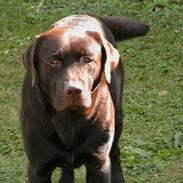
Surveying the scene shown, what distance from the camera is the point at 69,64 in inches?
159

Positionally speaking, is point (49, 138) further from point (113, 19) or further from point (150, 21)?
point (150, 21)

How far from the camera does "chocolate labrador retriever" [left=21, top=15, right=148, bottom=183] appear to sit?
13.3 feet

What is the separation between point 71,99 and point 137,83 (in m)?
3.25

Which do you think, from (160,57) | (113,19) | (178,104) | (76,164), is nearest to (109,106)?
(76,164)

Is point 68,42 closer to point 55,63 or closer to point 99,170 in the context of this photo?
point 55,63

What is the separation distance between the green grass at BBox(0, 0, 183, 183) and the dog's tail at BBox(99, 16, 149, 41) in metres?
0.93

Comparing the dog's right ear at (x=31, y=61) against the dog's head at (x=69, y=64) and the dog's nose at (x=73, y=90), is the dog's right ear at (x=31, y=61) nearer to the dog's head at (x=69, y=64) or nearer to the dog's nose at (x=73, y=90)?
the dog's head at (x=69, y=64)

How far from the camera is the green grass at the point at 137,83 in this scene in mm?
5738

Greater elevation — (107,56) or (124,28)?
(107,56)

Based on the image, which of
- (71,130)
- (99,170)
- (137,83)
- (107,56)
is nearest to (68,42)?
(107,56)

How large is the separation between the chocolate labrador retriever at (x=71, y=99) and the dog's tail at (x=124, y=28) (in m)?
0.39

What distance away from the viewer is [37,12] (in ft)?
30.6

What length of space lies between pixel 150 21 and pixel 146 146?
3.05 m

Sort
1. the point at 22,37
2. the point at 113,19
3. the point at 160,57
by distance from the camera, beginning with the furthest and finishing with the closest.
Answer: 1. the point at 22,37
2. the point at 160,57
3. the point at 113,19
